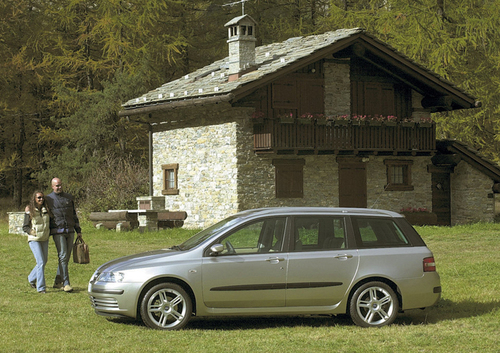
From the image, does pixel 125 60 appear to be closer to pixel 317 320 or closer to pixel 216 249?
pixel 317 320

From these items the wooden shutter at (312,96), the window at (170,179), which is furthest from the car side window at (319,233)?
the window at (170,179)

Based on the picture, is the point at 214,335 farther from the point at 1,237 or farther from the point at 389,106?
the point at 389,106

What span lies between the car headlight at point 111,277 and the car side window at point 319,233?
2216 millimetres

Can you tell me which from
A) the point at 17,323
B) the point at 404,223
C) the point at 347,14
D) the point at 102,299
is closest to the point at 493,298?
the point at 404,223

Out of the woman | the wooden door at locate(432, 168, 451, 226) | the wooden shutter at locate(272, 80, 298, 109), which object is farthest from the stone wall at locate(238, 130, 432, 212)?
the woman

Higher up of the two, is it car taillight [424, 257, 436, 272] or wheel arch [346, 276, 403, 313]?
car taillight [424, 257, 436, 272]

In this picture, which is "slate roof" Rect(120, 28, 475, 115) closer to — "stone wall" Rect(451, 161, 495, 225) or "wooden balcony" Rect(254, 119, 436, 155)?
"wooden balcony" Rect(254, 119, 436, 155)

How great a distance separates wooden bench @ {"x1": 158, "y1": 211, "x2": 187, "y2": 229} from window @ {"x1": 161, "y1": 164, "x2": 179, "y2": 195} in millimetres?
1518

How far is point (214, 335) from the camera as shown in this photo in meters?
8.93

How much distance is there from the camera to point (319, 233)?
9.89 metres

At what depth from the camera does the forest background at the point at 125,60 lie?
3219cm

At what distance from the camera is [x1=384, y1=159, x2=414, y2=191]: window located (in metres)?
29.0

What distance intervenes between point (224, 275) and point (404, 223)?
2573mm

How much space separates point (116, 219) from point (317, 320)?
1689 cm
